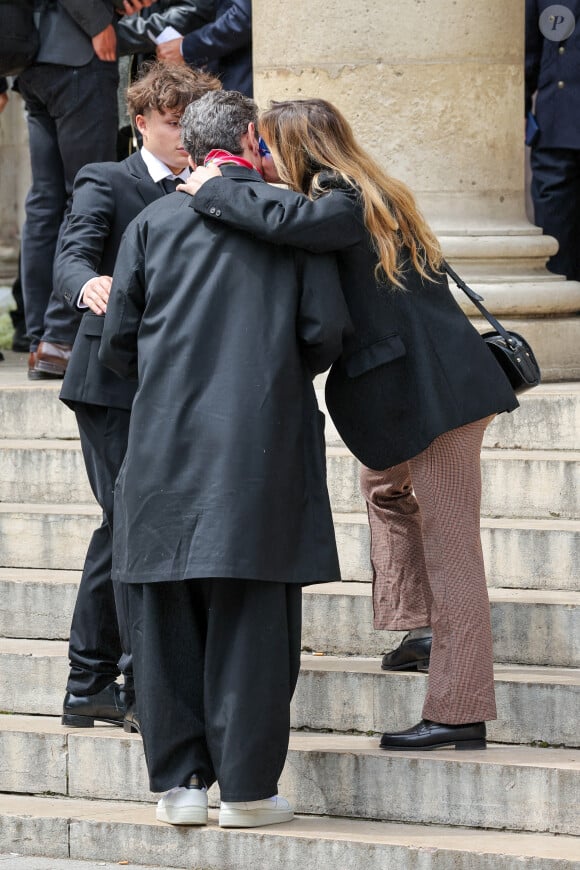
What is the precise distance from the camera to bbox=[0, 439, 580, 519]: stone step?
629 centimetres

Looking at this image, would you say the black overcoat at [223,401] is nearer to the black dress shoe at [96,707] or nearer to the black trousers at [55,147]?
the black dress shoe at [96,707]

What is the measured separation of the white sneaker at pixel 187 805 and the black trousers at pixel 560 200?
16.0 feet

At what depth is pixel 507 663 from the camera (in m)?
5.61

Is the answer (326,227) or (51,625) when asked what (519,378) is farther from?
(51,625)

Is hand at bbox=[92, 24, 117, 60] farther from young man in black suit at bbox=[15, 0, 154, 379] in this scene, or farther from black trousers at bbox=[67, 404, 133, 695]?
black trousers at bbox=[67, 404, 133, 695]

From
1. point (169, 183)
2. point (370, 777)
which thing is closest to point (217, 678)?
point (370, 777)

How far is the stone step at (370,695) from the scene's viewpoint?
5.18 m

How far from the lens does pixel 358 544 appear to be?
6176 mm

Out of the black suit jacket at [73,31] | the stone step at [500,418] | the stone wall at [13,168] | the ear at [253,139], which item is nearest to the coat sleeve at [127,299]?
the ear at [253,139]

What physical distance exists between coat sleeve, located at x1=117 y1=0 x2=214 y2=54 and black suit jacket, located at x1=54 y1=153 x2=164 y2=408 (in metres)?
2.99

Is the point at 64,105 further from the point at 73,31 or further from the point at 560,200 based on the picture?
the point at 560,200

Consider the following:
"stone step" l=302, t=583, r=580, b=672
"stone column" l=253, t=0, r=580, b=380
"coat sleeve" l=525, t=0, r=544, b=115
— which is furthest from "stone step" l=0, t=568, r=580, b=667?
"coat sleeve" l=525, t=0, r=544, b=115

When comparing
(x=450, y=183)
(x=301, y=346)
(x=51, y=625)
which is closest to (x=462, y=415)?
(x=301, y=346)

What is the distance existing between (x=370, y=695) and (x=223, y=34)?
4.30m
